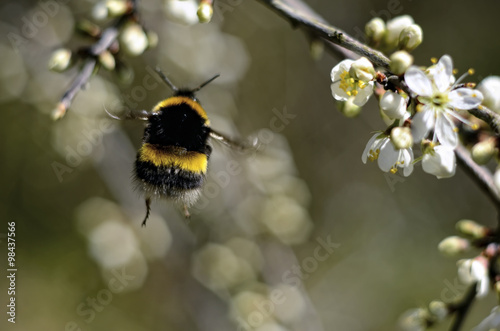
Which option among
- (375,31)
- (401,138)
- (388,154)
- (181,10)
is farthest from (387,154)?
(181,10)

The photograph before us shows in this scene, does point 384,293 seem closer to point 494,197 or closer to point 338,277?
point 338,277

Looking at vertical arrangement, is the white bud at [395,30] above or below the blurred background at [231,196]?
above

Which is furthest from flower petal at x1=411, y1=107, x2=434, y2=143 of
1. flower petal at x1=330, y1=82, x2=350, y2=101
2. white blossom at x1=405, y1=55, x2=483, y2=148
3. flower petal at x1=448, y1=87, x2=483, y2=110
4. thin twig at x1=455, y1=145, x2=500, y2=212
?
thin twig at x1=455, y1=145, x2=500, y2=212

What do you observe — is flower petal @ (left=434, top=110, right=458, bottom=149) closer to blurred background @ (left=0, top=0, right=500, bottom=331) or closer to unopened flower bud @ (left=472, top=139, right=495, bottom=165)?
unopened flower bud @ (left=472, top=139, right=495, bottom=165)

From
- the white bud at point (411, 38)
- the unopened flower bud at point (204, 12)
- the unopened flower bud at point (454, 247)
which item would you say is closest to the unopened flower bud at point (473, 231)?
the unopened flower bud at point (454, 247)

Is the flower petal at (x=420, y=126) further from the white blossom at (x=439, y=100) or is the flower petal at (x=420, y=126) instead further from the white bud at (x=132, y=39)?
the white bud at (x=132, y=39)

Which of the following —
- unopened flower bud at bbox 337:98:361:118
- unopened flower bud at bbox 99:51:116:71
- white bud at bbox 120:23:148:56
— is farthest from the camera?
white bud at bbox 120:23:148:56

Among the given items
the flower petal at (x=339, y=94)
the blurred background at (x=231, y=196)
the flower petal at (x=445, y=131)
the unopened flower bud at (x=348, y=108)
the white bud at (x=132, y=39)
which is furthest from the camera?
the blurred background at (x=231, y=196)
